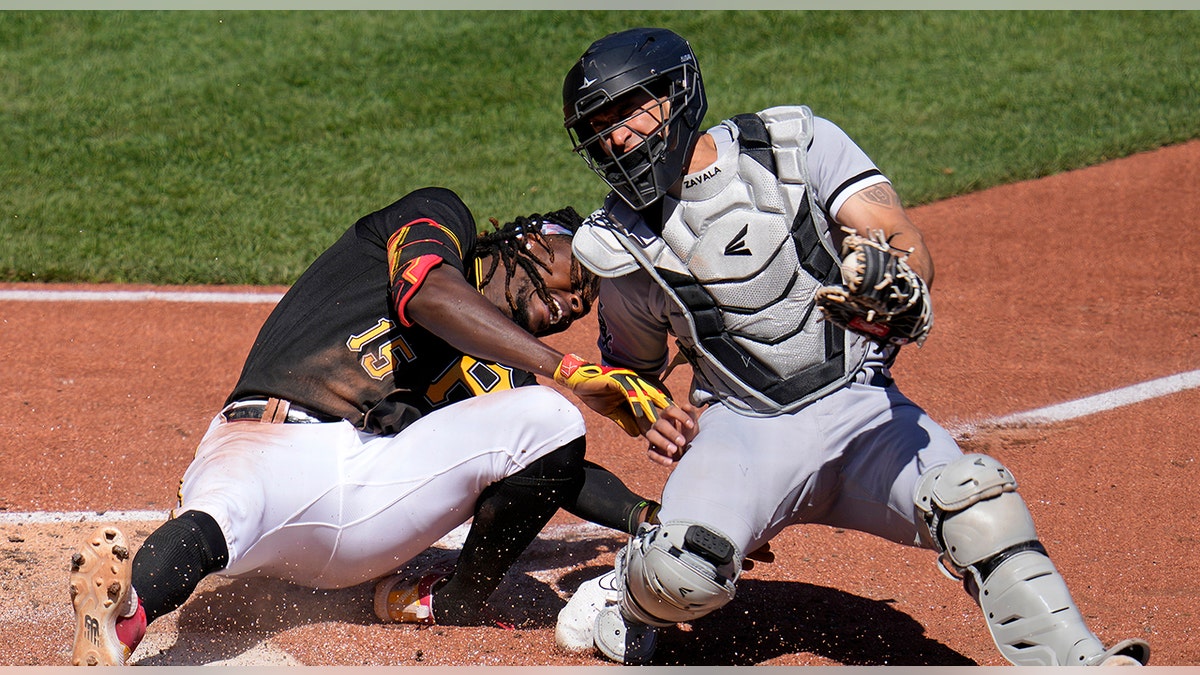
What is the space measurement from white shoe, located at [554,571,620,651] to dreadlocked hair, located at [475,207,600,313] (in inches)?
38.2

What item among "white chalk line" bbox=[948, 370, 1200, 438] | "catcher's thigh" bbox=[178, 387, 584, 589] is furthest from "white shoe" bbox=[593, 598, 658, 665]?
"white chalk line" bbox=[948, 370, 1200, 438]

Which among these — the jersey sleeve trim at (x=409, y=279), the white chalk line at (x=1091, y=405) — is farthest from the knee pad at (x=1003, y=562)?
the white chalk line at (x=1091, y=405)

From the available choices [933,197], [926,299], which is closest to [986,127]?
[933,197]

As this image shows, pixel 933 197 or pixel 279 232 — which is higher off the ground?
pixel 279 232

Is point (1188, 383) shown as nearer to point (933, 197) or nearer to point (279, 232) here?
point (933, 197)

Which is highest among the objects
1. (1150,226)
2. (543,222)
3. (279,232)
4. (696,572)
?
(543,222)

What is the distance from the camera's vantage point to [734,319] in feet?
11.7

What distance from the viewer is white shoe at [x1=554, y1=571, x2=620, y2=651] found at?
3.71m

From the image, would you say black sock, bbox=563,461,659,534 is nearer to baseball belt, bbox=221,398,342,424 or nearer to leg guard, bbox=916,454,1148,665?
baseball belt, bbox=221,398,342,424

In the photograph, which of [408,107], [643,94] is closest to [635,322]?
[643,94]

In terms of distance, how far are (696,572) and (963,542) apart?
67cm

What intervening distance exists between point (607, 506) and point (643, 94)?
4.44ft

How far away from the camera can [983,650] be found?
3.70 m

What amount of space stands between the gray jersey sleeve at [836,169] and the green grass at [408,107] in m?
4.32
